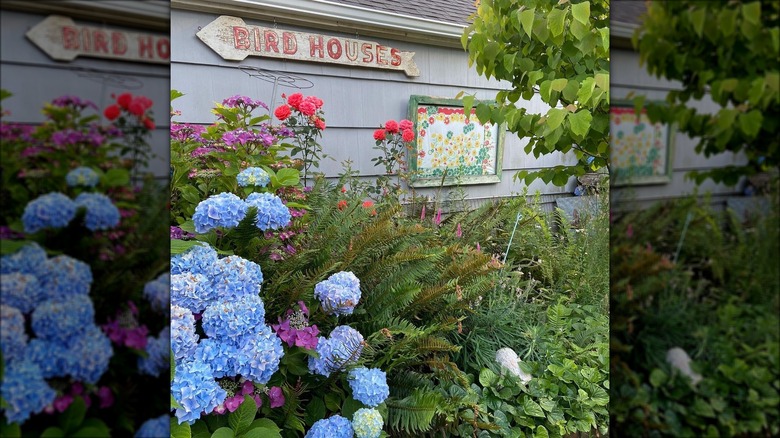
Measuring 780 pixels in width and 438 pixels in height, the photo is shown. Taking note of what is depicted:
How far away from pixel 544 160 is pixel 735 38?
19.7ft

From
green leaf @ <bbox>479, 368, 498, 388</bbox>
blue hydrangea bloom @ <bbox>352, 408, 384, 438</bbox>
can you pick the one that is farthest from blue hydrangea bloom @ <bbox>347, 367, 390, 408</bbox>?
green leaf @ <bbox>479, 368, 498, 388</bbox>

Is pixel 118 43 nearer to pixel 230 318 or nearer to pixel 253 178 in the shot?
pixel 230 318

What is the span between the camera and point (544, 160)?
6.27m

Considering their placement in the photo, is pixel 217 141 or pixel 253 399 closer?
pixel 253 399

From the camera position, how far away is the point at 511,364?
2.73 meters

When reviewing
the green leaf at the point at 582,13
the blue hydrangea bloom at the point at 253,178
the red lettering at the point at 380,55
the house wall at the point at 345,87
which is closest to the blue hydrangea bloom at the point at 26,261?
the blue hydrangea bloom at the point at 253,178

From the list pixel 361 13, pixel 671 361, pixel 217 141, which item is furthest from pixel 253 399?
pixel 361 13

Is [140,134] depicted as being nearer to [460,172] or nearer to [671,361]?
[671,361]

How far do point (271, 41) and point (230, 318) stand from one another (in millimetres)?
2633

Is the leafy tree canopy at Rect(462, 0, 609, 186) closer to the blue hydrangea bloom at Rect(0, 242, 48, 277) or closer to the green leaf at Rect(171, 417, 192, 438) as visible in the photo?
the green leaf at Rect(171, 417, 192, 438)

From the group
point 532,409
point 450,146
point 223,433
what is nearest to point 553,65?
point 532,409

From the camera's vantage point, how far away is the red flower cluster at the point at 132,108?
47 cm

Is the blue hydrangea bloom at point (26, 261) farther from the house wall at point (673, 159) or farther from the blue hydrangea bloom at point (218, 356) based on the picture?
the blue hydrangea bloom at point (218, 356)

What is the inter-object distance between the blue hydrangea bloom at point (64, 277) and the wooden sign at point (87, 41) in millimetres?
155
